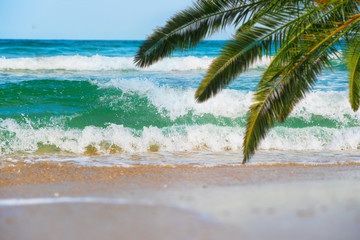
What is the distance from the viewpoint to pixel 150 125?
9648mm

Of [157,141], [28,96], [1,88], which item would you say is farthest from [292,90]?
[1,88]

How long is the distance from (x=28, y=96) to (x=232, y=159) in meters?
7.28

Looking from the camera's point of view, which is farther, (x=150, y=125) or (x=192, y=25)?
(x=150, y=125)

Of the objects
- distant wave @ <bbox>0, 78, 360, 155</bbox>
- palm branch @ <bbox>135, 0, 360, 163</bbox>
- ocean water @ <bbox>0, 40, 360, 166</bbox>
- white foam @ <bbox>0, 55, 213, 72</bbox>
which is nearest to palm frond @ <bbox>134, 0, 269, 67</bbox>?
palm branch @ <bbox>135, 0, 360, 163</bbox>

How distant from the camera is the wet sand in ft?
10.2

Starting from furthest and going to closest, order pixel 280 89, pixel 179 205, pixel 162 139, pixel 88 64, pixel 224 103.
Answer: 1. pixel 88 64
2. pixel 224 103
3. pixel 162 139
4. pixel 280 89
5. pixel 179 205

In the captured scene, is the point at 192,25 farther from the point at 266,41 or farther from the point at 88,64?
the point at 88,64

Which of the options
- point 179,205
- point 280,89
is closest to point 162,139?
point 280,89

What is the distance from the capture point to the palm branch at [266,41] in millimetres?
5734

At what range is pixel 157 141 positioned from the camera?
870cm

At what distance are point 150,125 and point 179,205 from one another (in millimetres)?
5937

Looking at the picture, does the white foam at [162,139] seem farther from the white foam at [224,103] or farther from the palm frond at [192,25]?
the palm frond at [192,25]

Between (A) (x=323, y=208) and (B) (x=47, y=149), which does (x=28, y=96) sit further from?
(A) (x=323, y=208)

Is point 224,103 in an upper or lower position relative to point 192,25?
lower
